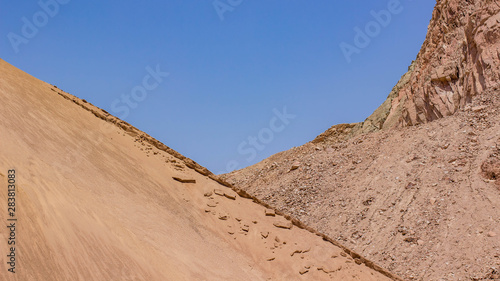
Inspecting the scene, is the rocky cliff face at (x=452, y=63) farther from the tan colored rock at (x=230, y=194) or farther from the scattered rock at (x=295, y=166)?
the tan colored rock at (x=230, y=194)

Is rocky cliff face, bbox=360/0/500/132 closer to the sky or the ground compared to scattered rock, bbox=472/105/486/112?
closer to the sky

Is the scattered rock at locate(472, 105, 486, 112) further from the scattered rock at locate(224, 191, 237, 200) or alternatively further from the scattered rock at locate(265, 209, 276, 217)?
the scattered rock at locate(224, 191, 237, 200)

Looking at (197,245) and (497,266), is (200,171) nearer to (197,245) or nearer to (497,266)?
(197,245)

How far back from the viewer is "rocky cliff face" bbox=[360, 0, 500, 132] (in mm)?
23375

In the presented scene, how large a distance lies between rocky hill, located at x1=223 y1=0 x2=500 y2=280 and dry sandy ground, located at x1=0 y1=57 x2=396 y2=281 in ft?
23.3

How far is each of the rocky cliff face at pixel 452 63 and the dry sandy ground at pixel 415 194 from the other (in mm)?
1451

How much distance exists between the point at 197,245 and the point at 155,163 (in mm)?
2181

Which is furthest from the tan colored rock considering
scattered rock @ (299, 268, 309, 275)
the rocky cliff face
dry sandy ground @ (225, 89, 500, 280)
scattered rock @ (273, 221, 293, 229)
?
the rocky cliff face

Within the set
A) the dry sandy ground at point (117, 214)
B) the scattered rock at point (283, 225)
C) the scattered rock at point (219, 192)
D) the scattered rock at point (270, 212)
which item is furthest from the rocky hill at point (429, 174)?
the scattered rock at point (219, 192)

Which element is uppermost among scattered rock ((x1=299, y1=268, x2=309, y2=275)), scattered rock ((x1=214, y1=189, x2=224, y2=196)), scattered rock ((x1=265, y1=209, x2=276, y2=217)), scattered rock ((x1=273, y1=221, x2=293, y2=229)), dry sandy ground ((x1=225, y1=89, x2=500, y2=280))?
dry sandy ground ((x1=225, y1=89, x2=500, y2=280))

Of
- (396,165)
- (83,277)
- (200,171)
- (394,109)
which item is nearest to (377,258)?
(396,165)

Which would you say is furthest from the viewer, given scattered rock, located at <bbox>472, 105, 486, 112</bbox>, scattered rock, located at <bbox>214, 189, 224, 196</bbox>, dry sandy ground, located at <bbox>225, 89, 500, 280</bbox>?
scattered rock, located at <bbox>472, 105, 486, 112</bbox>

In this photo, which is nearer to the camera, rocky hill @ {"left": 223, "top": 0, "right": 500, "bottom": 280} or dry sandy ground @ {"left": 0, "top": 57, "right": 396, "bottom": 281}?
dry sandy ground @ {"left": 0, "top": 57, "right": 396, "bottom": 281}

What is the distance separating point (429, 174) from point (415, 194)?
4.11ft
